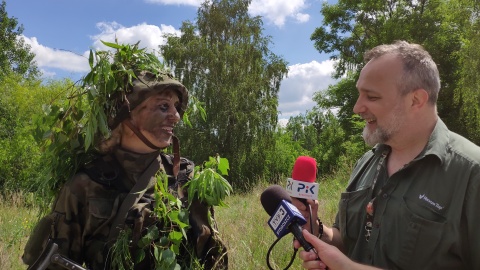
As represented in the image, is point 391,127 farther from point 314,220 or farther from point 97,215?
point 97,215

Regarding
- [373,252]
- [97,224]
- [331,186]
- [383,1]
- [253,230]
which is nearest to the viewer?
A: [373,252]

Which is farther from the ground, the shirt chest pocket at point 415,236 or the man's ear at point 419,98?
the man's ear at point 419,98

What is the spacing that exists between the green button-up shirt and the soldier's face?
1.47 meters

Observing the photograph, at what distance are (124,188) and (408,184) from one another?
1.85 meters

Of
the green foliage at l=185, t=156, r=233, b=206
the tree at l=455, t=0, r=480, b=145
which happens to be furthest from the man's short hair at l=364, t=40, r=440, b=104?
the tree at l=455, t=0, r=480, b=145

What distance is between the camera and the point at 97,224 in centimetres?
286

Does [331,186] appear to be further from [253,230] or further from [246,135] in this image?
[246,135]

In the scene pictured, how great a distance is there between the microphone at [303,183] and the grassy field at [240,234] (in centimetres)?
190

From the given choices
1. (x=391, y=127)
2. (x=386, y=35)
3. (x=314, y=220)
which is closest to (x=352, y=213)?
(x=314, y=220)

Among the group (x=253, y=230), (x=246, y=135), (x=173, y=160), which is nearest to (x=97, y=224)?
(x=173, y=160)

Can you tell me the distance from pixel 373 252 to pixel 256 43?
26.1 m

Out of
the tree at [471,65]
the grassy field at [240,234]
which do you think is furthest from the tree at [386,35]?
the grassy field at [240,234]

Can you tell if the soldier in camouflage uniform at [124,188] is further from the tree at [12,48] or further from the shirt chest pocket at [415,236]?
the tree at [12,48]

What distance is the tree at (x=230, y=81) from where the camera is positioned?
2647cm
